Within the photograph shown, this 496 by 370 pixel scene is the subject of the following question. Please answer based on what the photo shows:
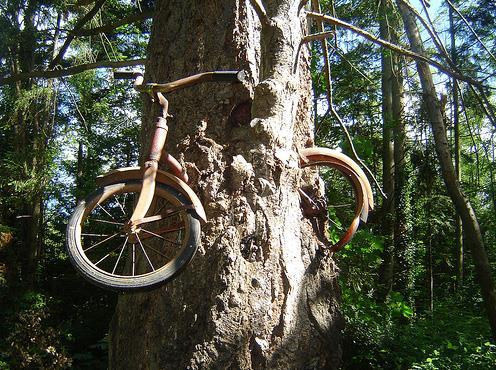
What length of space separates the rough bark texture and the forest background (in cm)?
376

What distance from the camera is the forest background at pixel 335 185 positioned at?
7.46 m

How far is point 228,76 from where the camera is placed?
116 inches

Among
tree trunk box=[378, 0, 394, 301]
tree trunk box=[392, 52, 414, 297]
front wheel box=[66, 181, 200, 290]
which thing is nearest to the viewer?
front wheel box=[66, 181, 200, 290]

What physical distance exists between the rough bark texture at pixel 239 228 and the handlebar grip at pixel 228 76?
113 millimetres

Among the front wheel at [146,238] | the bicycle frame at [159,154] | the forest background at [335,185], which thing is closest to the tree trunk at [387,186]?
the forest background at [335,185]

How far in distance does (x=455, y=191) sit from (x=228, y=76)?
16.3 ft

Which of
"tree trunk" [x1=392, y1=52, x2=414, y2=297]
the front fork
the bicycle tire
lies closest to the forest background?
"tree trunk" [x1=392, y1=52, x2=414, y2=297]

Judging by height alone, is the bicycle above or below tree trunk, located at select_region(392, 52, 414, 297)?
below

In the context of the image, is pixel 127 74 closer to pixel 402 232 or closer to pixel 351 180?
pixel 351 180

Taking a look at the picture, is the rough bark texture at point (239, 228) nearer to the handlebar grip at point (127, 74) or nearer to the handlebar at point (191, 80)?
the handlebar at point (191, 80)

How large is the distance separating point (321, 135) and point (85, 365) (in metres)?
6.11

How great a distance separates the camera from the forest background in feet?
24.5

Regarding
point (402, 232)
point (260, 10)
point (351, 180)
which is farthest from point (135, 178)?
point (402, 232)

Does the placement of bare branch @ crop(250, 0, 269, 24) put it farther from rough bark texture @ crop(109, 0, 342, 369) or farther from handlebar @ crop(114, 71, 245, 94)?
handlebar @ crop(114, 71, 245, 94)
